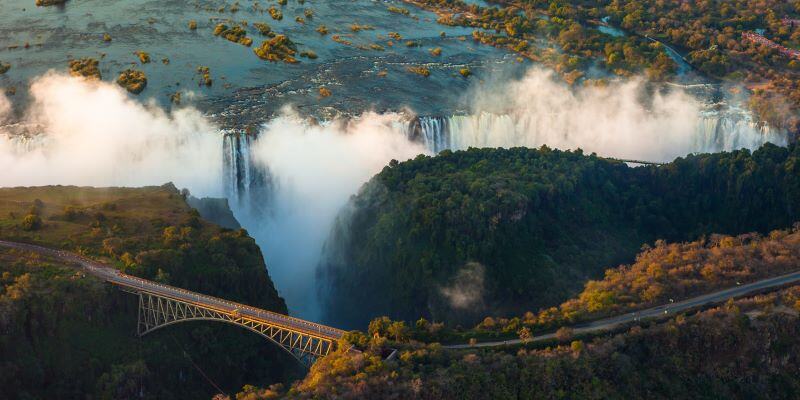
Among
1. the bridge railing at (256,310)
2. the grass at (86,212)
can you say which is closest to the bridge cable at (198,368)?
the bridge railing at (256,310)

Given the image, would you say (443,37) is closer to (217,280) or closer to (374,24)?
(374,24)

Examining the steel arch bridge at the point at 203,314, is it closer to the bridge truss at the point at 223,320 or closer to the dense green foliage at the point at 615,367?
the bridge truss at the point at 223,320

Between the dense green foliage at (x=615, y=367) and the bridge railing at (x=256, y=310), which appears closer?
the dense green foliage at (x=615, y=367)

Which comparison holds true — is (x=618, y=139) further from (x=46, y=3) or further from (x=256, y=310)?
(x=46, y=3)

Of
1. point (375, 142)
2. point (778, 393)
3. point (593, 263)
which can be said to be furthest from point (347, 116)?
point (778, 393)

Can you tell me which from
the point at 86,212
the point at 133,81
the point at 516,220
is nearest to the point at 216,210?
the point at 86,212
